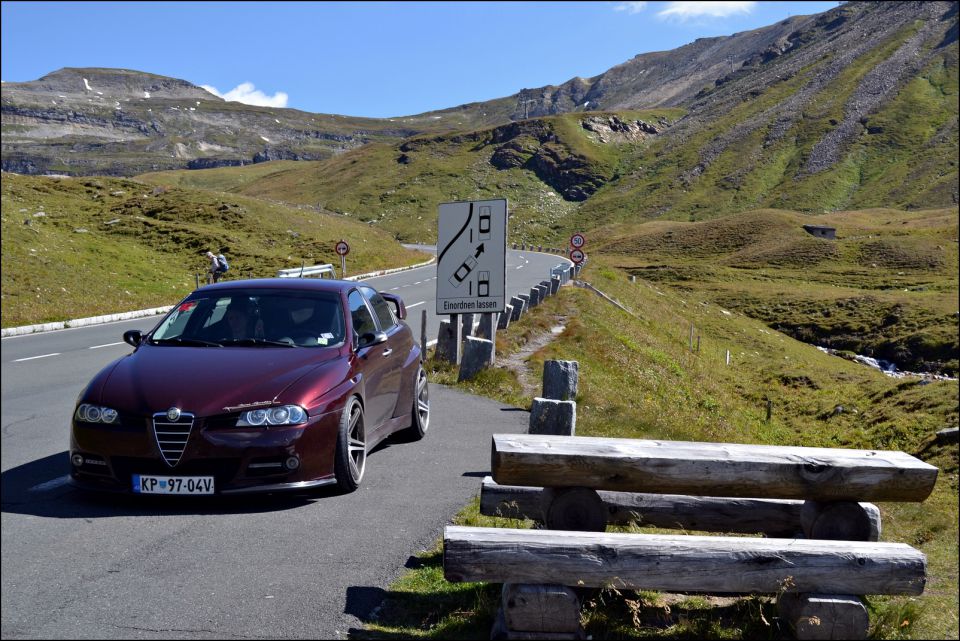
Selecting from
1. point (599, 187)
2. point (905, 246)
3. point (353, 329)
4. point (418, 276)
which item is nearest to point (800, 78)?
point (599, 187)

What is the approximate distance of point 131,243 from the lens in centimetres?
3869

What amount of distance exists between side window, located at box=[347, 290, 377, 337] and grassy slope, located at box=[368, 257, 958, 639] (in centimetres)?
215

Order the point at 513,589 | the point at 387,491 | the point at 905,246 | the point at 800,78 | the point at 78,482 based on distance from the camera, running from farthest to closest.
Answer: the point at 800,78 < the point at 905,246 < the point at 387,491 < the point at 78,482 < the point at 513,589

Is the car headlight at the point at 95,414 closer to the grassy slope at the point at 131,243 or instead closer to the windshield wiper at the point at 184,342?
the windshield wiper at the point at 184,342

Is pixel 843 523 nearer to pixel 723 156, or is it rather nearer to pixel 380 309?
pixel 380 309

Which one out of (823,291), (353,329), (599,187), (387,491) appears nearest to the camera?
(387,491)

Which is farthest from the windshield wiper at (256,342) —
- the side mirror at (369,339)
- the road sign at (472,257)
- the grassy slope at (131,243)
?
the grassy slope at (131,243)

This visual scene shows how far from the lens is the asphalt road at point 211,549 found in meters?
4.07

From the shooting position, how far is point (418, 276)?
40.8 metres

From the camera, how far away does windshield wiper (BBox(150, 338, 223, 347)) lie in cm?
692

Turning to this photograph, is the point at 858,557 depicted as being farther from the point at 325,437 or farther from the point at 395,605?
the point at 325,437

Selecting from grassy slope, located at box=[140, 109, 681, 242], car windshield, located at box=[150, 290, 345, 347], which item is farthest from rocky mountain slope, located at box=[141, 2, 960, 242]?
car windshield, located at box=[150, 290, 345, 347]

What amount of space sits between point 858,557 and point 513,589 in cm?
179

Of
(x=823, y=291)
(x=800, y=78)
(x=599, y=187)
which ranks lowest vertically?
(x=823, y=291)
